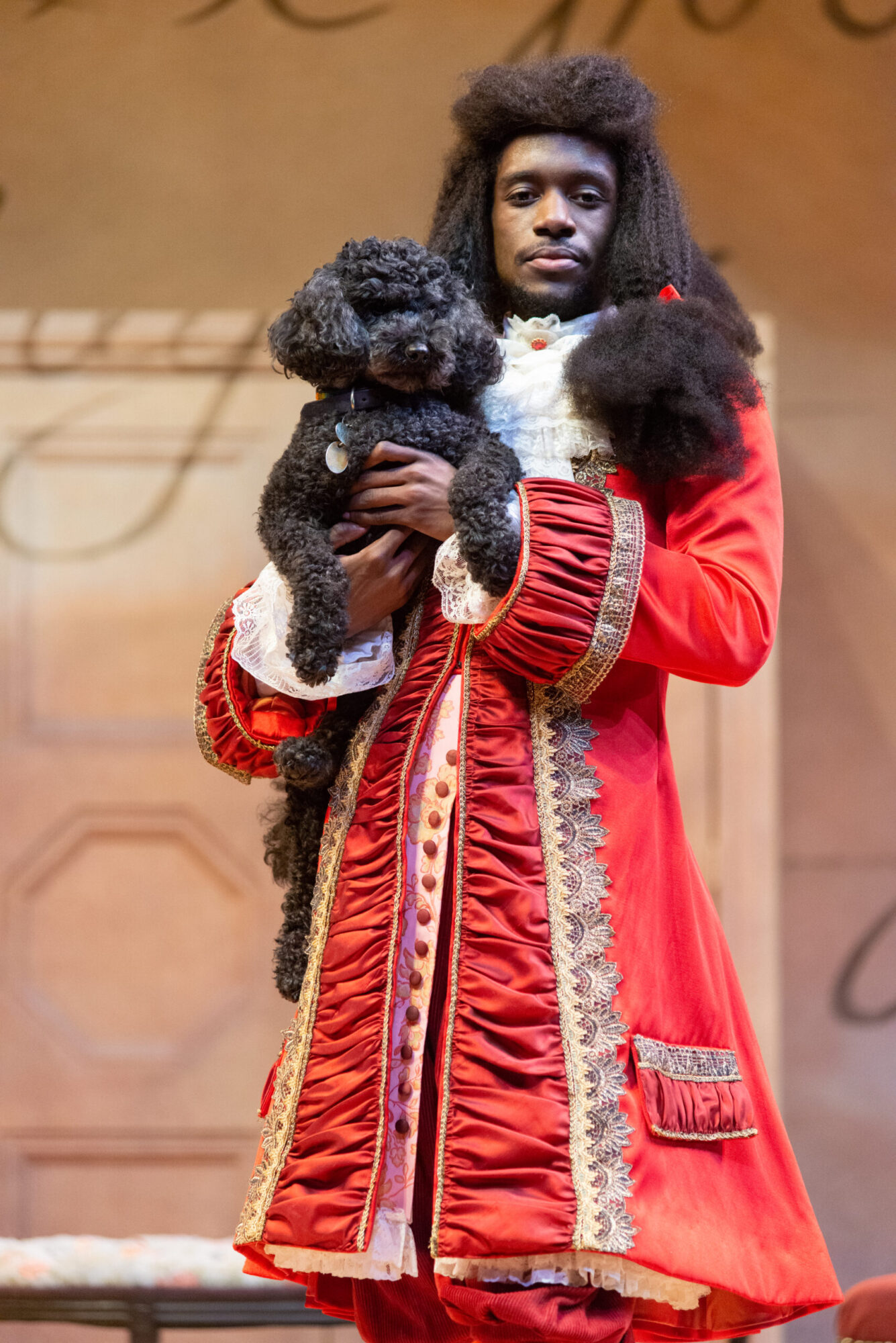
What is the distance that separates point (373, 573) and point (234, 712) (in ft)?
0.76

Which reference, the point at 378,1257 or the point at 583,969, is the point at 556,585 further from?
the point at 378,1257

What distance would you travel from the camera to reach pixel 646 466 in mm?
1485

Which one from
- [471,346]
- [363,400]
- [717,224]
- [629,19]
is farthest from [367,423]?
[629,19]

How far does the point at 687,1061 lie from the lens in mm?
1356

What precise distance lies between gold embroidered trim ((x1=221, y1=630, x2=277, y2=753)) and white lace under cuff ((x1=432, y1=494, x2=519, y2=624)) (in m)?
0.27

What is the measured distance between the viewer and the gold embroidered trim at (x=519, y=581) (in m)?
1.34

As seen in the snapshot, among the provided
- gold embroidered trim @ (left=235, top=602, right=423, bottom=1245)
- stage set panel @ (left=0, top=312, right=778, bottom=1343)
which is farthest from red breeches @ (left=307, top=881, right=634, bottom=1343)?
stage set panel @ (left=0, top=312, right=778, bottom=1343)

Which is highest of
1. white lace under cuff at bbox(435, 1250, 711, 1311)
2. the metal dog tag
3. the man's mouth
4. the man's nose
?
the man's nose

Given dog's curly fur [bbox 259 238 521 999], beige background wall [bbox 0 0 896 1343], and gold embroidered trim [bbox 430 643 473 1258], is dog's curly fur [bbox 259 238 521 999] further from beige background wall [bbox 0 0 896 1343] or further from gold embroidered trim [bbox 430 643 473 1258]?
beige background wall [bbox 0 0 896 1343]

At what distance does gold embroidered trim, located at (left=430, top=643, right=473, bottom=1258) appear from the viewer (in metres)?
1.27

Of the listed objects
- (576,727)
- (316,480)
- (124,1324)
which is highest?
(316,480)

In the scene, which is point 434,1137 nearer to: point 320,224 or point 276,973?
point 276,973

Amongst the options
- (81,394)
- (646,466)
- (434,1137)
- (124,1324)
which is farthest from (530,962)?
(81,394)

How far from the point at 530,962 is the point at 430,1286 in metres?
Result: 0.37
